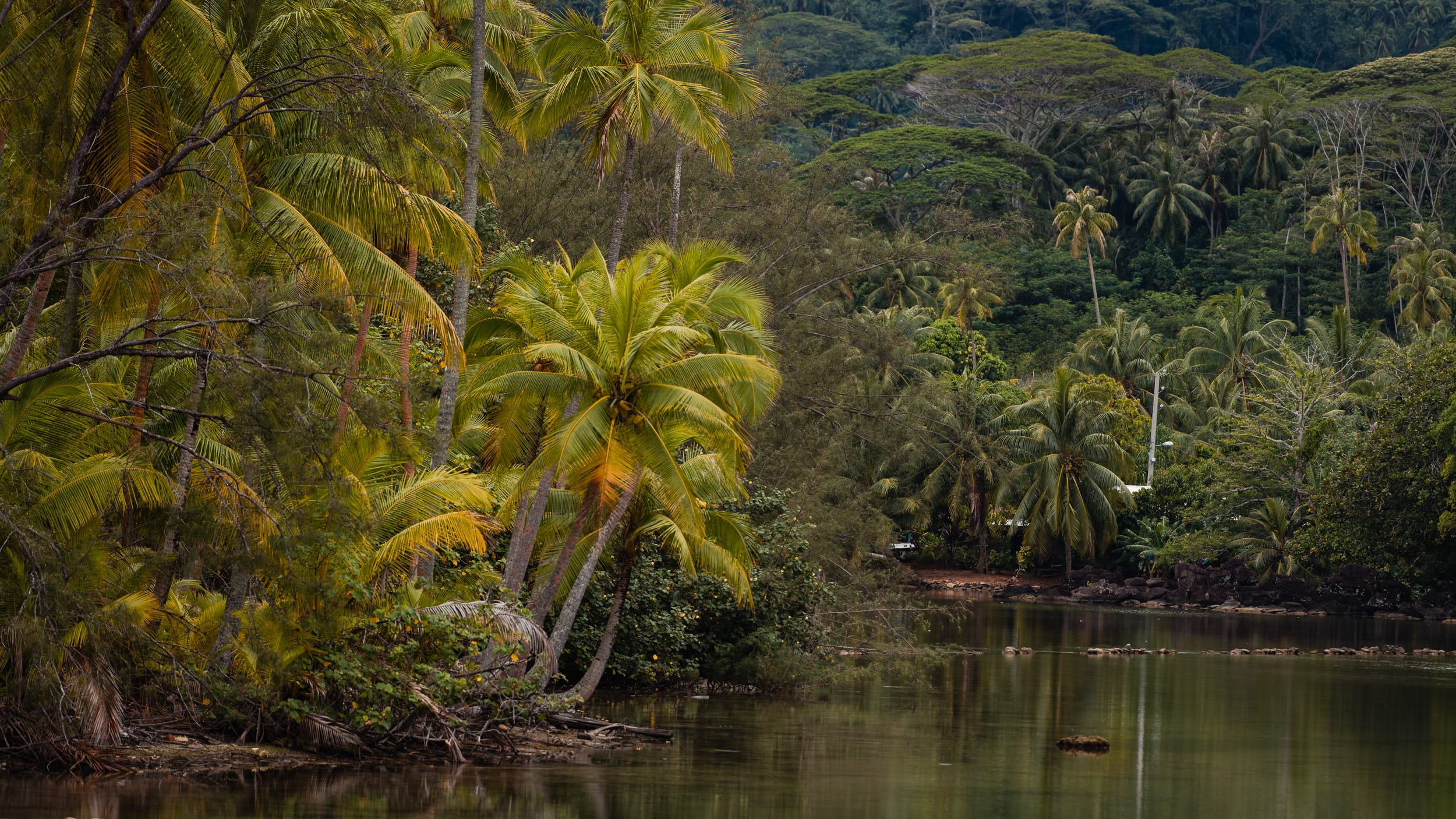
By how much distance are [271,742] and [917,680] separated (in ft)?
49.9

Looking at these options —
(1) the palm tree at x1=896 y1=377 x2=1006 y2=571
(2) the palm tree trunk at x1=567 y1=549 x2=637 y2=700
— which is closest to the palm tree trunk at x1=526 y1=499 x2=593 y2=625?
(2) the palm tree trunk at x1=567 y1=549 x2=637 y2=700

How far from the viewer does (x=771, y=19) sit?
124 m

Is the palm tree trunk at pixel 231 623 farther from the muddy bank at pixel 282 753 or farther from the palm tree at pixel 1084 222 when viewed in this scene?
the palm tree at pixel 1084 222

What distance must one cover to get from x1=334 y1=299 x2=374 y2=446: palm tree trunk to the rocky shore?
33.1 m

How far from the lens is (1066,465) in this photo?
188 feet

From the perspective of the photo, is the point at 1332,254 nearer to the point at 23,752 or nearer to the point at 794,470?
the point at 794,470

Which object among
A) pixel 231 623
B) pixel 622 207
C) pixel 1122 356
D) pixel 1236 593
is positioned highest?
pixel 1122 356

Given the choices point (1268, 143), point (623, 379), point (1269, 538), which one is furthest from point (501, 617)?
point (1268, 143)

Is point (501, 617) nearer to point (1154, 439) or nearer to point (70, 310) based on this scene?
point (70, 310)

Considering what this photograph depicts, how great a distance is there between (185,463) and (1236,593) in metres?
46.5

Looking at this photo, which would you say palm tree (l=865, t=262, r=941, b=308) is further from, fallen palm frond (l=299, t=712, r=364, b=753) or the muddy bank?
fallen palm frond (l=299, t=712, r=364, b=753)

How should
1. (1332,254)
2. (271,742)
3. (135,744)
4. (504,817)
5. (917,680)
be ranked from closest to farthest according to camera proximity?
(504,817)
(135,744)
(271,742)
(917,680)
(1332,254)

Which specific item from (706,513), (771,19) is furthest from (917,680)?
(771,19)

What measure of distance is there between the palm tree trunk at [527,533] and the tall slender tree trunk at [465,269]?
1.10 metres
